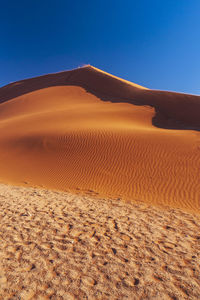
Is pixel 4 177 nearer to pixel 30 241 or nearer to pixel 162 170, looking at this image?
pixel 30 241

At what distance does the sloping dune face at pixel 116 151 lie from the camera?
285 inches

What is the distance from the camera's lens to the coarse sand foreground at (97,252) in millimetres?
2650

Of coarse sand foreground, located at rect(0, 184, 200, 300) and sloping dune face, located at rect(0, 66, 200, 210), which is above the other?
sloping dune face, located at rect(0, 66, 200, 210)

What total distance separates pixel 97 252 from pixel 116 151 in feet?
21.5

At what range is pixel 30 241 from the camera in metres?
3.78

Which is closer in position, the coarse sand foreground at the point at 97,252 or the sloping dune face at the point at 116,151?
the coarse sand foreground at the point at 97,252

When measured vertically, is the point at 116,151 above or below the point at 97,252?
above

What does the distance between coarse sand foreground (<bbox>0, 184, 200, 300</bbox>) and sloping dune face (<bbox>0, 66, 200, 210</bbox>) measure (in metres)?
1.72

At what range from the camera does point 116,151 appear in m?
9.68

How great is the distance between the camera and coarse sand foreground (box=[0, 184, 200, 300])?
2650 mm

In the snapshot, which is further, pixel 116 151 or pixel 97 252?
pixel 116 151

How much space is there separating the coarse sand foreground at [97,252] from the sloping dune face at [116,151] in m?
1.72

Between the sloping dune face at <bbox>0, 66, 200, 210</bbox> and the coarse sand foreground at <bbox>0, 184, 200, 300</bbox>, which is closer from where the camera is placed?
the coarse sand foreground at <bbox>0, 184, 200, 300</bbox>

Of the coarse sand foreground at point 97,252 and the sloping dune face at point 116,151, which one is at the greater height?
the sloping dune face at point 116,151
